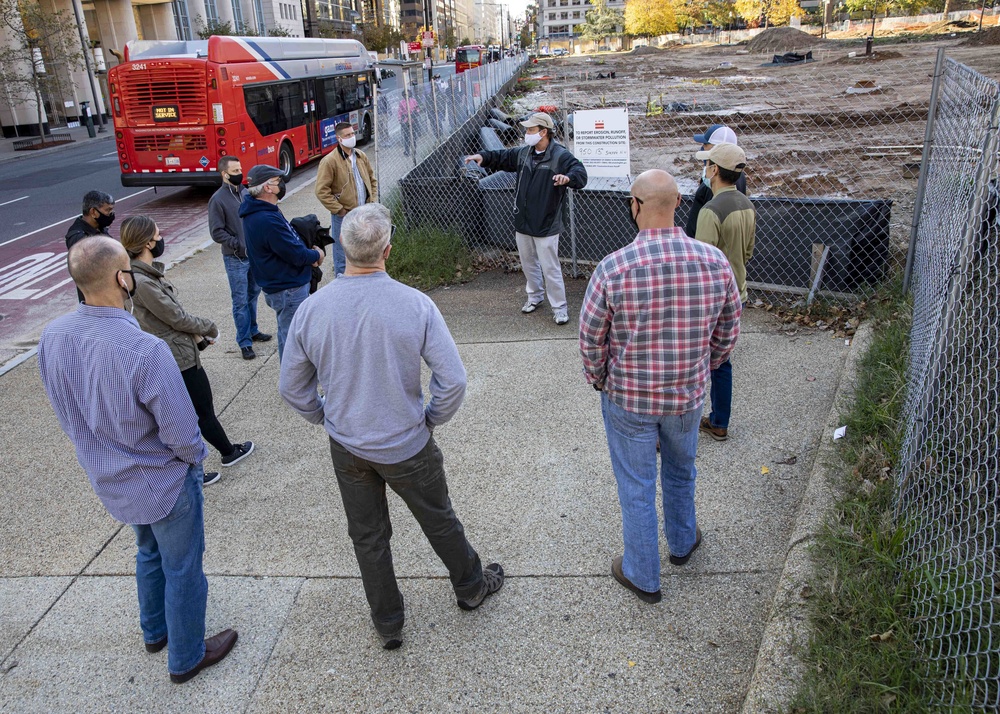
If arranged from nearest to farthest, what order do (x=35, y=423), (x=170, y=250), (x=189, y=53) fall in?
(x=35, y=423) → (x=170, y=250) → (x=189, y=53)

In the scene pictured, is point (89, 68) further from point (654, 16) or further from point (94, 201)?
point (654, 16)

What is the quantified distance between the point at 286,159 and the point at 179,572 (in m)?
16.2

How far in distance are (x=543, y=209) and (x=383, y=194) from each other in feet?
13.0

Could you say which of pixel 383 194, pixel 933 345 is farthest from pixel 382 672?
pixel 383 194

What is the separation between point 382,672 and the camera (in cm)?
312

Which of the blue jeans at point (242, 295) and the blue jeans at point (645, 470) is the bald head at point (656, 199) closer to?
the blue jeans at point (645, 470)

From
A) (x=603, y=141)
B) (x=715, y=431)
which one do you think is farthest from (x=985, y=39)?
(x=715, y=431)

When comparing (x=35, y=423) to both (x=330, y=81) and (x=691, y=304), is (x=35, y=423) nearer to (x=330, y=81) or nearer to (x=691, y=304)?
(x=691, y=304)

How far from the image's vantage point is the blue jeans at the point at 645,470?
3184mm

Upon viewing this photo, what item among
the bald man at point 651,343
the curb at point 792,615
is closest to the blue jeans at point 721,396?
the curb at point 792,615

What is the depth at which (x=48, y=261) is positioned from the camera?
11781mm

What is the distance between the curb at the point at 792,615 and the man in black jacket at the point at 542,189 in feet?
10.4

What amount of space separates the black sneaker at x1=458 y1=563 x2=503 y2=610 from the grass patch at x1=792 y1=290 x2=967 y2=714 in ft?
4.64

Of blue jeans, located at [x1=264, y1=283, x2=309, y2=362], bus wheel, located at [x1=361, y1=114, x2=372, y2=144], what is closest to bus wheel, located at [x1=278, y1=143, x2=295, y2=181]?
bus wheel, located at [x1=361, y1=114, x2=372, y2=144]
